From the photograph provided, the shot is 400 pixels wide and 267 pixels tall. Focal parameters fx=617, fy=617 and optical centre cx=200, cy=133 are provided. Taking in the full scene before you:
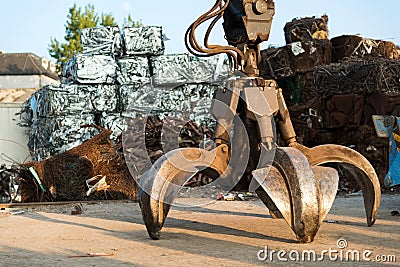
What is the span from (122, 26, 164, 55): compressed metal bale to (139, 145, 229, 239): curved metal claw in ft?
25.7

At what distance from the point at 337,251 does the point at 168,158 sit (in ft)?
5.18

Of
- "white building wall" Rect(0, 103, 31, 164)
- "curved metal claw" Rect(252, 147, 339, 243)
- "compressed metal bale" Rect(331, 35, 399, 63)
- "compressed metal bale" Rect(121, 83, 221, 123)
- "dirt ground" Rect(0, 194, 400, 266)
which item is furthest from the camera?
"white building wall" Rect(0, 103, 31, 164)

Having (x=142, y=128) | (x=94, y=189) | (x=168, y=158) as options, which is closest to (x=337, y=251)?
(x=168, y=158)

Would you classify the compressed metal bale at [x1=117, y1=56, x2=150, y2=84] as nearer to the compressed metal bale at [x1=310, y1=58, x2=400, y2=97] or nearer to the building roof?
the compressed metal bale at [x1=310, y1=58, x2=400, y2=97]

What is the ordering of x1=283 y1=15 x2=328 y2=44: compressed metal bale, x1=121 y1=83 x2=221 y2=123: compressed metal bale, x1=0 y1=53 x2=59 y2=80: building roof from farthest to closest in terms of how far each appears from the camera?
x1=0 y1=53 x2=59 y2=80: building roof
x1=283 y1=15 x2=328 y2=44: compressed metal bale
x1=121 y1=83 x2=221 y2=123: compressed metal bale

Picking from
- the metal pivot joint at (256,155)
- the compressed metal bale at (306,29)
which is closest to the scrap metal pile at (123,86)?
the compressed metal bale at (306,29)

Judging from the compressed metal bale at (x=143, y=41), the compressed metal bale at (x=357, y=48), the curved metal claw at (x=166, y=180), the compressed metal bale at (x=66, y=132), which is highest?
the compressed metal bale at (x=143, y=41)

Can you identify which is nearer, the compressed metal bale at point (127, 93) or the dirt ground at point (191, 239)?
the dirt ground at point (191, 239)

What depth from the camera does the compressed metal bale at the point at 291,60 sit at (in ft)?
42.0

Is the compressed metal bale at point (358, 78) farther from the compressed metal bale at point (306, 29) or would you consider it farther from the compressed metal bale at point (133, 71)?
the compressed metal bale at point (133, 71)

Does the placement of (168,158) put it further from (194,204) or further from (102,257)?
Result: (194,204)

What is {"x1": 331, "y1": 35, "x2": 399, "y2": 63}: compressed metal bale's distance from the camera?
13344 mm

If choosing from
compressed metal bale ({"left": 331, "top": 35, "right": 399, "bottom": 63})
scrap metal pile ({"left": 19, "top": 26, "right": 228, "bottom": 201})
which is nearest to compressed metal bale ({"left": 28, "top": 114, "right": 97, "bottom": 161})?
scrap metal pile ({"left": 19, "top": 26, "right": 228, "bottom": 201})

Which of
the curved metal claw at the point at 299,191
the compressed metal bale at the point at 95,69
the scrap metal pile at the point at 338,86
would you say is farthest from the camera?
the compressed metal bale at the point at 95,69
